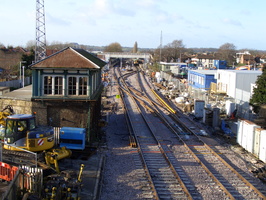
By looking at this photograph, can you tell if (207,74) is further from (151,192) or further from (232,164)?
(151,192)

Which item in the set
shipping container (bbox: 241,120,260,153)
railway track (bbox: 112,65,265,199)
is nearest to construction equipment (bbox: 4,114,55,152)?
→ railway track (bbox: 112,65,265,199)

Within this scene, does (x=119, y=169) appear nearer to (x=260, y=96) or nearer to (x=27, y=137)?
(x=27, y=137)

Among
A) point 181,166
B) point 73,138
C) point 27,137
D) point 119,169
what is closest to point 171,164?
point 181,166

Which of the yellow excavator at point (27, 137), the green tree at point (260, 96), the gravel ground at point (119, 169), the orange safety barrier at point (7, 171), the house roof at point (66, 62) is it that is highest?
the house roof at point (66, 62)

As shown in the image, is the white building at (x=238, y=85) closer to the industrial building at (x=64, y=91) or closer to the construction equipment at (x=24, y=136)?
Answer: the industrial building at (x=64, y=91)

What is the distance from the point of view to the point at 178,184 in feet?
38.7

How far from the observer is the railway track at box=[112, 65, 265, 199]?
1116 cm

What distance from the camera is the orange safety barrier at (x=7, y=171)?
1110cm

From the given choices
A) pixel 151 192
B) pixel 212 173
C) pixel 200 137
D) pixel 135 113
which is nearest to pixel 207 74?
pixel 135 113

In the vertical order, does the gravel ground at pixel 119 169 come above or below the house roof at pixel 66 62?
below

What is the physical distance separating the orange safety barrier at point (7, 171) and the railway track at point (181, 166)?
4.38m

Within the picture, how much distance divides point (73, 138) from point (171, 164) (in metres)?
4.56

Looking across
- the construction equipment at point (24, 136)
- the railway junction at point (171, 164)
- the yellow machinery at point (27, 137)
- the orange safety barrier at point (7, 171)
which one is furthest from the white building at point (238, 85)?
the orange safety barrier at point (7, 171)

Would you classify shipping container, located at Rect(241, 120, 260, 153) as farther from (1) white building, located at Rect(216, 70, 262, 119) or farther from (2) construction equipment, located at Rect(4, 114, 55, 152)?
(2) construction equipment, located at Rect(4, 114, 55, 152)
